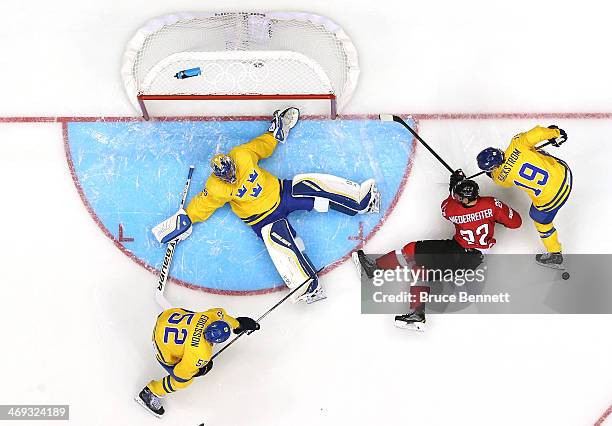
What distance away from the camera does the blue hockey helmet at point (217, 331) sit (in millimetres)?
4711

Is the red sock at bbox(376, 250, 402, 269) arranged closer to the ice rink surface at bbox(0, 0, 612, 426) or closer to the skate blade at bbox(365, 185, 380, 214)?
the ice rink surface at bbox(0, 0, 612, 426)

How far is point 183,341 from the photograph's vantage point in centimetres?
485

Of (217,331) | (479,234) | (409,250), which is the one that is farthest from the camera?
(409,250)

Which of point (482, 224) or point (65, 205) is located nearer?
point (482, 224)

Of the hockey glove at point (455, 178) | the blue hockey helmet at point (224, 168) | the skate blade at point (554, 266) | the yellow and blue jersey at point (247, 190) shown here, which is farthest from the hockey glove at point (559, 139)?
the blue hockey helmet at point (224, 168)

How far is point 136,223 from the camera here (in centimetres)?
551

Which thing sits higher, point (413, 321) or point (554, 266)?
point (554, 266)

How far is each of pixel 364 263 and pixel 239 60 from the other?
5.64 feet

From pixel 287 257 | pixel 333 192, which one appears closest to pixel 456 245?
pixel 333 192

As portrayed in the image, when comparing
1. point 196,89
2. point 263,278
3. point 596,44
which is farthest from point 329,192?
point 596,44

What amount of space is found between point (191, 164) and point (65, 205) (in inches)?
38.7

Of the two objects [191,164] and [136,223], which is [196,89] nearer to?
[191,164]

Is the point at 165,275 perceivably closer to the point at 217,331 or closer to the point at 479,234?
the point at 217,331

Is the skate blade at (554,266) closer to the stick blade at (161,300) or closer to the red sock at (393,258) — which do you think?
the red sock at (393,258)
